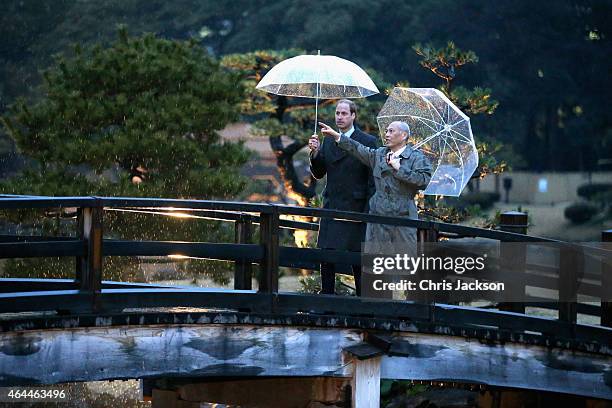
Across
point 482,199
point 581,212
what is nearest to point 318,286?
point 581,212

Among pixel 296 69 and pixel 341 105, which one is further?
pixel 296 69

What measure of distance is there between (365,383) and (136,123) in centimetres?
911

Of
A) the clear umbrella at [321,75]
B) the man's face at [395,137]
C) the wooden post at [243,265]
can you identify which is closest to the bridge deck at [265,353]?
the wooden post at [243,265]

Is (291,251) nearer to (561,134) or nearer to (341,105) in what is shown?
(341,105)

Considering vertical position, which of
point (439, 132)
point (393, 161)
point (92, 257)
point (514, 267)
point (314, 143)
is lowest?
point (514, 267)

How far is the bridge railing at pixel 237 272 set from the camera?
268 inches

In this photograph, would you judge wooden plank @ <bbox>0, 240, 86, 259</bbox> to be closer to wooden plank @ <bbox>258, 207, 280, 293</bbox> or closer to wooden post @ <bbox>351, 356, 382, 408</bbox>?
wooden plank @ <bbox>258, 207, 280, 293</bbox>

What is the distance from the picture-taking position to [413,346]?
760 cm

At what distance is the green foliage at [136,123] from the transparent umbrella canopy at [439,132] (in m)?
7.01

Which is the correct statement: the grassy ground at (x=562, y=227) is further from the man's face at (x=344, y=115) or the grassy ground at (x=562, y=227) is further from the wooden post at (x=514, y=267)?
the man's face at (x=344, y=115)

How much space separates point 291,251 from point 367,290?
0.62 m

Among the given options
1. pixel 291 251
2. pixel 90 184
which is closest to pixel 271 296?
pixel 291 251

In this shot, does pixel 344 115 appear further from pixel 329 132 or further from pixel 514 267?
pixel 514 267

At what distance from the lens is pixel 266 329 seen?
732 centimetres
